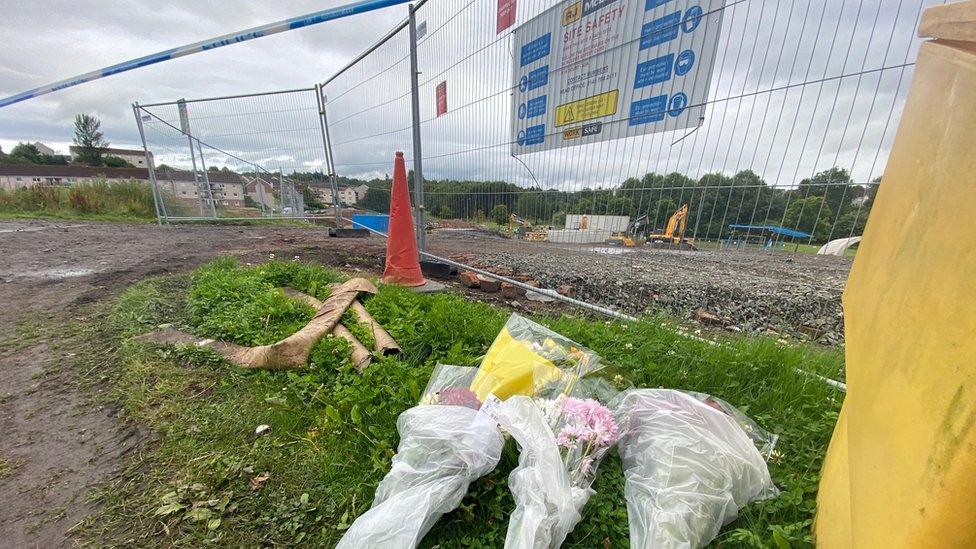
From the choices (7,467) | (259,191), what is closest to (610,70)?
(7,467)

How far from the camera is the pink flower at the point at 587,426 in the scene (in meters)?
1.36

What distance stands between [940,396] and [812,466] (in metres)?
1.13

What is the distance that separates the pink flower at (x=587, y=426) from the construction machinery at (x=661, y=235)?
1.92 m

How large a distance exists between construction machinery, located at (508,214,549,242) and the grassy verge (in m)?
1.29

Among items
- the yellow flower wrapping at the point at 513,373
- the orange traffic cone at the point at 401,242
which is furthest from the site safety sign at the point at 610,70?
the yellow flower wrapping at the point at 513,373

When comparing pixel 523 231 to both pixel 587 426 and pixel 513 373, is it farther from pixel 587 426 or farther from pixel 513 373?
pixel 587 426

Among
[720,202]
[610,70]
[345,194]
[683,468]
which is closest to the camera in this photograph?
[683,468]

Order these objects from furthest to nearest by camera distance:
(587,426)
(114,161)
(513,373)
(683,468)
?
(114,161)
(513,373)
(587,426)
(683,468)

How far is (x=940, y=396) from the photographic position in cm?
59

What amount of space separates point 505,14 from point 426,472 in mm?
4057

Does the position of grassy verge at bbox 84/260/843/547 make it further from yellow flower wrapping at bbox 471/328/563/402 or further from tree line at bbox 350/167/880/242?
tree line at bbox 350/167/880/242

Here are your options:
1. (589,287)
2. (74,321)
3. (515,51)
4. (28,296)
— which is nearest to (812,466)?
(589,287)

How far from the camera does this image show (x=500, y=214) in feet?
14.3

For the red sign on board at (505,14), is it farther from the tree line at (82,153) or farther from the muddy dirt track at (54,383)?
the tree line at (82,153)
